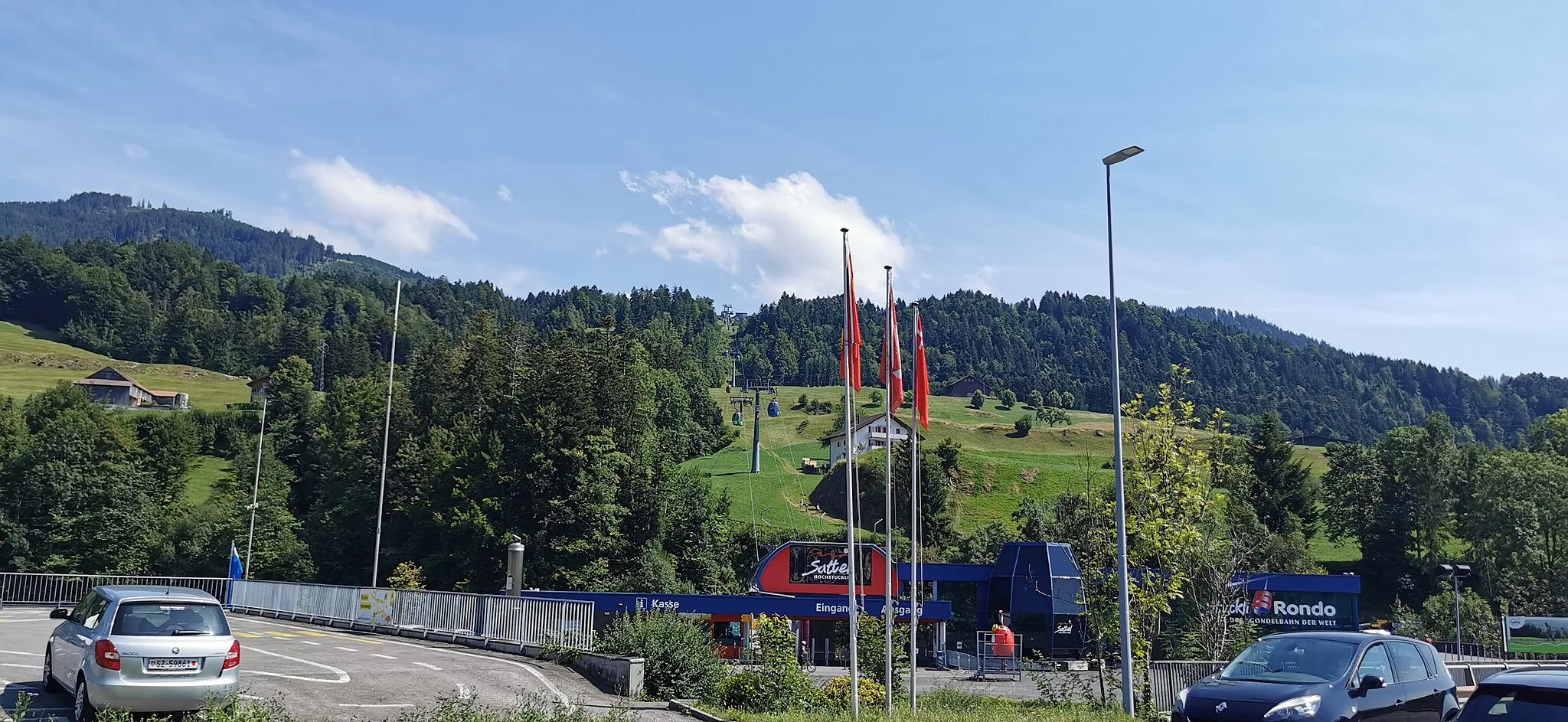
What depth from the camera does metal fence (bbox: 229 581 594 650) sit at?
24.5 metres

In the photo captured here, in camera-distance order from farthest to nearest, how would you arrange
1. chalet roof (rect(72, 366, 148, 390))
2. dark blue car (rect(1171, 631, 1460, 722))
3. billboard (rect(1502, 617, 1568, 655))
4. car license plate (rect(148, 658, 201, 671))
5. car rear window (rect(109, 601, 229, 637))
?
chalet roof (rect(72, 366, 148, 390))
billboard (rect(1502, 617, 1568, 655))
car rear window (rect(109, 601, 229, 637))
car license plate (rect(148, 658, 201, 671))
dark blue car (rect(1171, 631, 1460, 722))

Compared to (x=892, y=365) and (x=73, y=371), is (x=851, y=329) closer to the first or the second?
(x=892, y=365)

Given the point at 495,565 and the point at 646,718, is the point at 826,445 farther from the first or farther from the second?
the point at 646,718

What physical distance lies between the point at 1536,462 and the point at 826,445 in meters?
65.9

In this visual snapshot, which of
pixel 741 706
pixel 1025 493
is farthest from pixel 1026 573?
pixel 1025 493

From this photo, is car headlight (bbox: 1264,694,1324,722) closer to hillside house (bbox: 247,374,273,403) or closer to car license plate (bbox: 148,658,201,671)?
car license plate (bbox: 148,658,201,671)

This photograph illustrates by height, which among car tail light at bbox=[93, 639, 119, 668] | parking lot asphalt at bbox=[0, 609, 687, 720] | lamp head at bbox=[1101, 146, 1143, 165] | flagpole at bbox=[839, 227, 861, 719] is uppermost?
lamp head at bbox=[1101, 146, 1143, 165]

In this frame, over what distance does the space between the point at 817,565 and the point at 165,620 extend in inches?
1334

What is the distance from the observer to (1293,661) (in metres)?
12.9

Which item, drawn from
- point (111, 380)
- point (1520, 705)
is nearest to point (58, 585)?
point (1520, 705)

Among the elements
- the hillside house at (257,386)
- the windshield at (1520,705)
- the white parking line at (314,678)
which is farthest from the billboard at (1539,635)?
the hillside house at (257,386)

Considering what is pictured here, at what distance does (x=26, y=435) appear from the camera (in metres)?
88.4

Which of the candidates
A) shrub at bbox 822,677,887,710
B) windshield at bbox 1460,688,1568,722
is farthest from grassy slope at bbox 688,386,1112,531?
windshield at bbox 1460,688,1568,722

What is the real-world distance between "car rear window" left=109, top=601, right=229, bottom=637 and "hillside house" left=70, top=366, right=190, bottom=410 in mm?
132301
